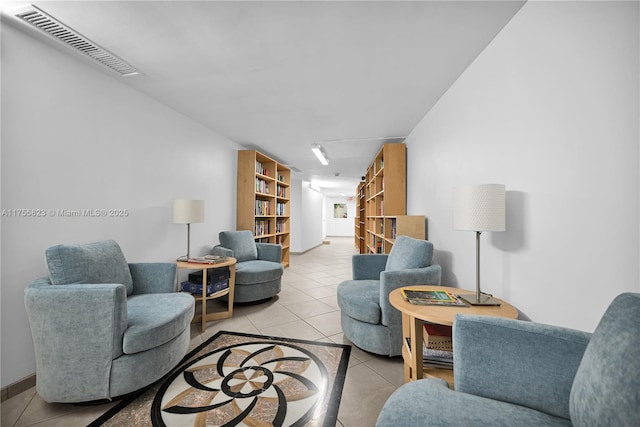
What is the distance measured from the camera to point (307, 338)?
8.27ft

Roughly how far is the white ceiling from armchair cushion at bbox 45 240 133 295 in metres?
1.56

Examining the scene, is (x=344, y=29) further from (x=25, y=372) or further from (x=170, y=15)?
(x=25, y=372)

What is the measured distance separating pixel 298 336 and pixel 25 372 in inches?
79.9

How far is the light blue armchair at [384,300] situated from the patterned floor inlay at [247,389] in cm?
26

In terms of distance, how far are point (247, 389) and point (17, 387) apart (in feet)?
5.14

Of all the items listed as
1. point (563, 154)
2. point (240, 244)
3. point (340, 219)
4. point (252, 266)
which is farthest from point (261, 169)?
point (340, 219)

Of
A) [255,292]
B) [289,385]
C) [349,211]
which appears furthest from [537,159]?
[349,211]

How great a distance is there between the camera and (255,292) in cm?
341

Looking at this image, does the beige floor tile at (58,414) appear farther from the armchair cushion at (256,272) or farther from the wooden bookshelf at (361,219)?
the wooden bookshelf at (361,219)

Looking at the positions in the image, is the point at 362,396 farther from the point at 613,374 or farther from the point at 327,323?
the point at 613,374

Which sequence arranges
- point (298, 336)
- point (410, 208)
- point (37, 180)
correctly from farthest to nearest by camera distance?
point (410, 208), point (298, 336), point (37, 180)

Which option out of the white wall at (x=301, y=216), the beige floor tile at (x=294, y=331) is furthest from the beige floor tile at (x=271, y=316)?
the white wall at (x=301, y=216)

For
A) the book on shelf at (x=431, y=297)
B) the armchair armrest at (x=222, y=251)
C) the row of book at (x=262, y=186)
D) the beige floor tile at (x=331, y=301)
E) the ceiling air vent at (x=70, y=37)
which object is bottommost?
the beige floor tile at (x=331, y=301)

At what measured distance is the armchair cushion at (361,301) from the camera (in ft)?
6.96
